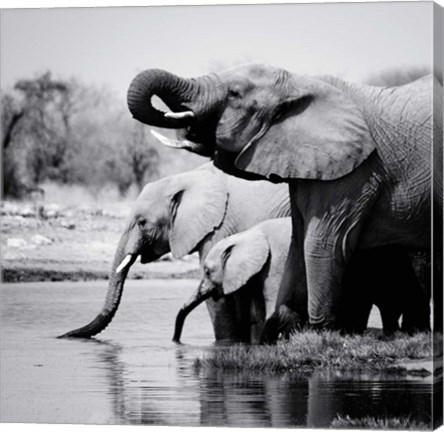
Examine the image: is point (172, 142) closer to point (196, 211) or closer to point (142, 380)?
point (142, 380)

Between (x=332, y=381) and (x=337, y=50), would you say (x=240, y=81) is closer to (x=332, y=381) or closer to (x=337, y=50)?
(x=337, y=50)

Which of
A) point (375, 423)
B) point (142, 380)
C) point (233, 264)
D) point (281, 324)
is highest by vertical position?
point (233, 264)

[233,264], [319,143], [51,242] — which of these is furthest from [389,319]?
[51,242]

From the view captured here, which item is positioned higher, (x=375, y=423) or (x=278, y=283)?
(x=278, y=283)

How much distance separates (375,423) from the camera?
10.8 m

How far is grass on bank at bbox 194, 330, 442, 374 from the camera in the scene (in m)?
11.1

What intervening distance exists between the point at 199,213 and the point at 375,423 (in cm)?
→ 297

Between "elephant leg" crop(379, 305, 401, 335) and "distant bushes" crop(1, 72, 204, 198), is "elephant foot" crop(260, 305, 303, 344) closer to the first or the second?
"elephant leg" crop(379, 305, 401, 335)

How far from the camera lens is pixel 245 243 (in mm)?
12508

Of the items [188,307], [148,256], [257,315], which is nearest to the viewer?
[188,307]

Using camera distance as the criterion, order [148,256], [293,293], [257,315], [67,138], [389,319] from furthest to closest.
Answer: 1. [148,256]
2. [257,315]
3. [67,138]
4. [293,293]
5. [389,319]

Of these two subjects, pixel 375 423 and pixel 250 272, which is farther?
pixel 250 272

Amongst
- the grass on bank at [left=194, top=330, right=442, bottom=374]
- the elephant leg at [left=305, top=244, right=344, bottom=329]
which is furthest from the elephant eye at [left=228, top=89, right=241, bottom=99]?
the grass on bank at [left=194, top=330, right=442, bottom=374]

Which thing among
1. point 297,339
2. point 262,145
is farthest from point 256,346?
point 262,145
